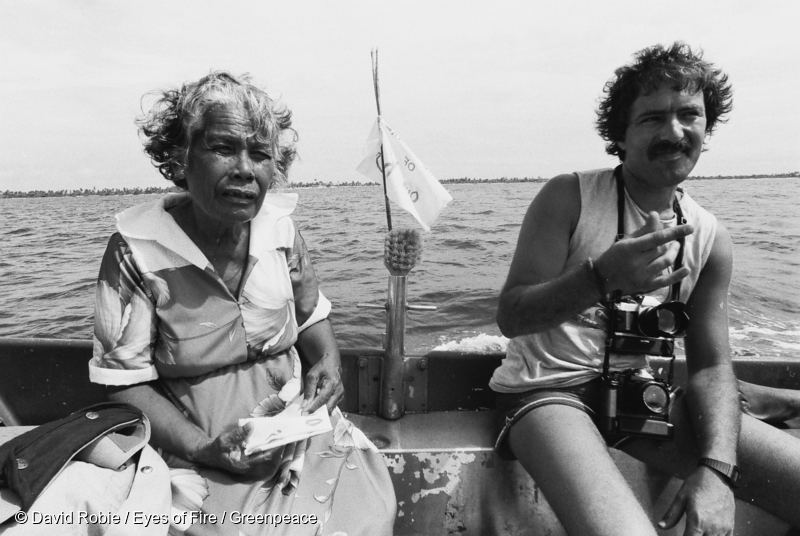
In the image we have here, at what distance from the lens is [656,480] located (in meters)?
2.10

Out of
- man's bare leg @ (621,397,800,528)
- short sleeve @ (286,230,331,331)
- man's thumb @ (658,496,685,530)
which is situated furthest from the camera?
short sleeve @ (286,230,331,331)

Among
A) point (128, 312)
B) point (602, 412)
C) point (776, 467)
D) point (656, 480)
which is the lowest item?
point (656, 480)

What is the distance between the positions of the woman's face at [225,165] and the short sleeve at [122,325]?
0.95ft

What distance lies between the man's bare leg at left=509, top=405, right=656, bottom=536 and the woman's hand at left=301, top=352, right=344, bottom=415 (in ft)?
1.99

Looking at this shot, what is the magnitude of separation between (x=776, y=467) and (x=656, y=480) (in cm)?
44

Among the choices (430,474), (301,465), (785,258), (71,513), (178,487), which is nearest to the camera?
(71,513)

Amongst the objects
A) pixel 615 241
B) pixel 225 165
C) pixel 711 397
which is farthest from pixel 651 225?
pixel 225 165

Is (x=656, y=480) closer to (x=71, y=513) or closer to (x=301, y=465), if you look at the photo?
(x=301, y=465)

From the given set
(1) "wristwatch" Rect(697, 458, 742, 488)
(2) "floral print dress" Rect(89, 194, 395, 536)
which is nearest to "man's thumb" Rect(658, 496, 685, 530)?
(1) "wristwatch" Rect(697, 458, 742, 488)

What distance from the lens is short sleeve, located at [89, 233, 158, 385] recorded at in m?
1.60

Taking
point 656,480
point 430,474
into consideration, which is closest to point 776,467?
point 656,480

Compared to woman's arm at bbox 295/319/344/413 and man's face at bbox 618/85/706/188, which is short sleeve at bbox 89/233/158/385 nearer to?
woman's arm at bbox 295/319/344/413

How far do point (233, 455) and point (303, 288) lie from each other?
67cm

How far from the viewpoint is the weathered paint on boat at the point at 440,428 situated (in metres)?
2.04
